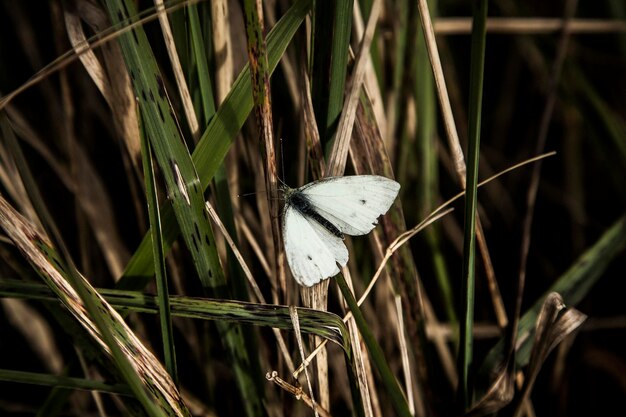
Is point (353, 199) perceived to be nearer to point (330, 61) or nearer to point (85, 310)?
point (330, 61)

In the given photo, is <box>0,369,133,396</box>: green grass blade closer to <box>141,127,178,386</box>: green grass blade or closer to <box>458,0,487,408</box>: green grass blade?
<box>141,127,178,386</box>: green grass blade

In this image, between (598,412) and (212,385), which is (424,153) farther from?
(598,412)

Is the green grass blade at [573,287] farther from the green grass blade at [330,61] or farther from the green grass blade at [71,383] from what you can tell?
the green grass blade at [71,383]

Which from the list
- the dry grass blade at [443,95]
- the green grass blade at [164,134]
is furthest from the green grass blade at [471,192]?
the green grass blade at [164,134]

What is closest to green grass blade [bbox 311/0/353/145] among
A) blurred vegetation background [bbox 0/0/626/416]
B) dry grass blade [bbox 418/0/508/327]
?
blurred vegetation background [bbox 0/0/626/416]

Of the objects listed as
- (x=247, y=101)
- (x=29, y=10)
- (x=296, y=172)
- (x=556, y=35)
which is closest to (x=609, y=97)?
(x=556, y=35)

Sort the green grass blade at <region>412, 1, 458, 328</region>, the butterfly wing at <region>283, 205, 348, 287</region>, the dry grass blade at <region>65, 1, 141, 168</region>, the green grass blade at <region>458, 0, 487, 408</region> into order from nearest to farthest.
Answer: the green grass blade at <region>458, 0, 487, 408</region> < the butterfly wing at <region>283, 205, 348, 287</region> < the dry grass blade at <region>65, 1, 141, 168</region> < the green grass blade at <region>412, 1, 458, 328</region>

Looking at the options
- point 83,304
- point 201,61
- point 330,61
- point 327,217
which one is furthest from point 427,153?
point 83,304

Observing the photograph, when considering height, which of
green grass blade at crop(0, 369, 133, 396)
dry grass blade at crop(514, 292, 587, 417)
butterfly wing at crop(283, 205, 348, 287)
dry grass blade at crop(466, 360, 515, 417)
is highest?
butterfly wing at crop(283, 205, 348, 287)
